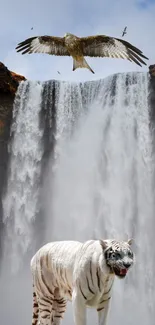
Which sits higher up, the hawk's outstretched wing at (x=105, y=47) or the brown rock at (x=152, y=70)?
the brown rock at (x=152, y=70)

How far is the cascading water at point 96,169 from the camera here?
872 inches

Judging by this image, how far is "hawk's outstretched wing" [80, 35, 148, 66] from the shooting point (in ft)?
41.7

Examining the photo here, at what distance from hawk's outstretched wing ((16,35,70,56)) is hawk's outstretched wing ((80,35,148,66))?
563 mm

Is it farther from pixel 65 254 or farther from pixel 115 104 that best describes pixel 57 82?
pixel 65 254

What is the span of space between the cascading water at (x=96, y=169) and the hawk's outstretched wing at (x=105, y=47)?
34.8 feet

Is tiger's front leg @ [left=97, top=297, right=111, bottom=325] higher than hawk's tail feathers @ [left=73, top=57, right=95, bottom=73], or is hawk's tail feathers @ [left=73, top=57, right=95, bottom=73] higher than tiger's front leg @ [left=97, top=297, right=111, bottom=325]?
hawk's tail feathers @ [left=73, top=57, right=95, bottom=73]

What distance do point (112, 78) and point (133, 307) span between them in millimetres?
11338

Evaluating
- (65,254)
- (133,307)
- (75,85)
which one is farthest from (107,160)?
(65,254)

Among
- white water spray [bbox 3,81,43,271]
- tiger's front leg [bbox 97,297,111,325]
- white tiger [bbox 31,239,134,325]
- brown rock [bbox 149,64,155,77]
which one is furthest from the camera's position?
brown rock [bbox 149,64,155,77]

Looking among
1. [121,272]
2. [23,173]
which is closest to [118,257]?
[121,272]

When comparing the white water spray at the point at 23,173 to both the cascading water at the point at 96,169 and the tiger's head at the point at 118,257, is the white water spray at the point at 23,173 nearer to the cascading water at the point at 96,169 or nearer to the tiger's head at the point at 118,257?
the cascading water at the point at 96,169

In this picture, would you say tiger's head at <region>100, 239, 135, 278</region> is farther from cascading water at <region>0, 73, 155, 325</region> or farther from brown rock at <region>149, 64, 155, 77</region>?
brown rock at <region>149, 64, 155, 77</region>

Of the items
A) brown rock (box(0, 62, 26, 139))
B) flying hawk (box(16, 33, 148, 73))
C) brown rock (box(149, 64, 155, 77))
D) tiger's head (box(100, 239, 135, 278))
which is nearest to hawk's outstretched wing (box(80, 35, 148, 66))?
flying hawk (box(16, 33, 148, 73))

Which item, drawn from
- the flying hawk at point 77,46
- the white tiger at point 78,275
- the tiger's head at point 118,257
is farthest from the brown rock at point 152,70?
the tiger's head at point 118,257
